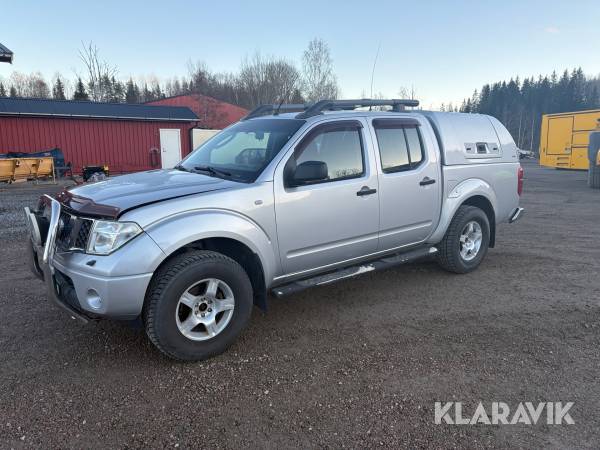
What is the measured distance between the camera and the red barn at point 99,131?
67.2 feet

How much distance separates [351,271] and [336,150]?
1166mm

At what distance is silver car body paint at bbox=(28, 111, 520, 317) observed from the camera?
3.02 meters

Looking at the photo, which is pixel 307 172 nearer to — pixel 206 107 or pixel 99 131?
pixel 99 131

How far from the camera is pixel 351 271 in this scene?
419 centimetres

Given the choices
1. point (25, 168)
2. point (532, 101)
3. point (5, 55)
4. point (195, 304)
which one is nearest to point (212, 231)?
point (195, 304)

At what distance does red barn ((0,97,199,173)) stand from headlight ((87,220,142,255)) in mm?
21110

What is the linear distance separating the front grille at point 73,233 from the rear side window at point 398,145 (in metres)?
2.75

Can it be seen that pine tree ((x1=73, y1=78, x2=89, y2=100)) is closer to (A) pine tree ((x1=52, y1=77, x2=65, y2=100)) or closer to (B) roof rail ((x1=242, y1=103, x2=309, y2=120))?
(A) pine tree ((x1=52, y1=77, x2=65, y2=100))

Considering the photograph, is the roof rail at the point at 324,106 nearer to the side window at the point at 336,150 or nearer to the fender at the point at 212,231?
the side window at the point at 336,150

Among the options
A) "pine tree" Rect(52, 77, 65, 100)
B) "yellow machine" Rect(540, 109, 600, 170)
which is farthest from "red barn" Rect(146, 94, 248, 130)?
"pine tree" Rect(52, 77, 65, 100)

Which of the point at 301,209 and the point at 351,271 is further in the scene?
the point at 351,271

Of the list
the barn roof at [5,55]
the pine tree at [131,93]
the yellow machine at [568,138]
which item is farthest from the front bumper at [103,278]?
the pine tree at [131,93]

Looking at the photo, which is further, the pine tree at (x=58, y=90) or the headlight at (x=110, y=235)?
the pine tree at (x=58, y=90)

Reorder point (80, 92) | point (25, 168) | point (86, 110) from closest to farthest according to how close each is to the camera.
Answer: point (25, 168) < point (86, 110) < point (80, 92)
